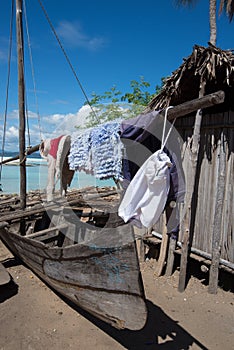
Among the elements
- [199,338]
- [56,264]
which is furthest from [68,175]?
[199,338]

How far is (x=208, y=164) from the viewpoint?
3928 millimetres

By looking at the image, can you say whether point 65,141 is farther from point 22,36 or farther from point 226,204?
point 226,204

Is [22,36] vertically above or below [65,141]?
above

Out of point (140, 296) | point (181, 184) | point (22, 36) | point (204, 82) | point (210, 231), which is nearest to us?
point (140, 296)

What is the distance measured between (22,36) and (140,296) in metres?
4.39

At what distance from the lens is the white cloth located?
9.09 ft

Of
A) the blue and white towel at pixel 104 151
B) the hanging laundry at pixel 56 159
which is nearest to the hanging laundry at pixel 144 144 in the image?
the blue and white towel at pixel 104 151

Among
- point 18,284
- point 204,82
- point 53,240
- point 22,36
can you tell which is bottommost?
point 18,284

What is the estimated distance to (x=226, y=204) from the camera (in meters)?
3.66

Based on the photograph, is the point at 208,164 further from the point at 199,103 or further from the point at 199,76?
the point at 199,103

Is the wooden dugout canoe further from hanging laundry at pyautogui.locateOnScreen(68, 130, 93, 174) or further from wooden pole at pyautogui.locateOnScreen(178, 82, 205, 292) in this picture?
wooden pole at pyautogui.locateOnScreen(178, 82, 205, 292)

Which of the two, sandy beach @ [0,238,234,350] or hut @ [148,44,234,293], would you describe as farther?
hut @ [148,44,234,293]

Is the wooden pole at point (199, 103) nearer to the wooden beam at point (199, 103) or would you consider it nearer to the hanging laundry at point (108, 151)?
the wooden beam at point (199, 103)

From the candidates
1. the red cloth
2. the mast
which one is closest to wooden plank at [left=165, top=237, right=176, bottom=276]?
the red cloth
